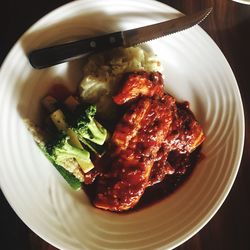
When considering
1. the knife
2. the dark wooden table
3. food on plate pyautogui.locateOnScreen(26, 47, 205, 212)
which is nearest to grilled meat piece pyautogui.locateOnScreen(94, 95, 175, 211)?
food on plate pyautogui.locateOnScreen(26, 47, 205, 212)

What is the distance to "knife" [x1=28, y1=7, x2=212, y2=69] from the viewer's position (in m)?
2.36

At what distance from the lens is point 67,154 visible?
7.78 ft

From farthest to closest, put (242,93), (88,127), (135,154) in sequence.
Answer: (242,93)
(135,154)
(88,127)

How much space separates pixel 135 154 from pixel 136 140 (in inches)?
2.8

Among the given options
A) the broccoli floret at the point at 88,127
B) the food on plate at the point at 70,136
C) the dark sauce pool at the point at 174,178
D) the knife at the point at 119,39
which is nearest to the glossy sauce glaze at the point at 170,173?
the dark sauce pool at the point at 174,178

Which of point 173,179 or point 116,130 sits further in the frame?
point 173,179

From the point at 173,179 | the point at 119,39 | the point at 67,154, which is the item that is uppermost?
the point at 119,39

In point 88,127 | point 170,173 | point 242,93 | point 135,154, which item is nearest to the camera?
point 88,127

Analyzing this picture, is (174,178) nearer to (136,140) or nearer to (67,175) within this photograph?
(136,140)

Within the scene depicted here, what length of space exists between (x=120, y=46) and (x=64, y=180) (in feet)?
2.39

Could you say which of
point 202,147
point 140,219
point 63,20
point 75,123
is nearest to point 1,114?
point 75,123

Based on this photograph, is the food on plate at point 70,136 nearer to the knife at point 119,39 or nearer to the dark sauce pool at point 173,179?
the knife at point 119,39

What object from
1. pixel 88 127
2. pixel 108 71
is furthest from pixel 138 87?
Result: pixel 88 127

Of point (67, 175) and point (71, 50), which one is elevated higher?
point (71, 50)
